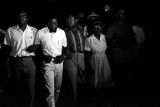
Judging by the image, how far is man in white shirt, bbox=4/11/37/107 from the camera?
812 centimetres

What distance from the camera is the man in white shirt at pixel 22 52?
812cm

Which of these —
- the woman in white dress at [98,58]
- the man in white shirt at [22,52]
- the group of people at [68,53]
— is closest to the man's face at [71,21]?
the group of people at [68,53]

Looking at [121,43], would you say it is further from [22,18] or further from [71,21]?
[22,18]

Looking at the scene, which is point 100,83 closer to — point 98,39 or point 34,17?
point 98,39

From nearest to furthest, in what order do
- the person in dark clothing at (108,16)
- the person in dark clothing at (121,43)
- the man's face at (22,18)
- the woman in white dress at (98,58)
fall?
the man's face at (22,18), the woman in white dress at (98,58), the person in dark clothing at (121,43), the person in dark clothing at (108,16)

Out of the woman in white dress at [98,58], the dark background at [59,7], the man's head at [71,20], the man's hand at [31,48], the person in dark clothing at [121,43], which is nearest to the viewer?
the man's hand at [31,48]

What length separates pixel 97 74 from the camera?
31.0 feet

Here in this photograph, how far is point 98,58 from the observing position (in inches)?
365

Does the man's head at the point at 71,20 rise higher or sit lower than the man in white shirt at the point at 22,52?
higher

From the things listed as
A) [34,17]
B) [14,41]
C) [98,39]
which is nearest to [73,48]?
[98,39]

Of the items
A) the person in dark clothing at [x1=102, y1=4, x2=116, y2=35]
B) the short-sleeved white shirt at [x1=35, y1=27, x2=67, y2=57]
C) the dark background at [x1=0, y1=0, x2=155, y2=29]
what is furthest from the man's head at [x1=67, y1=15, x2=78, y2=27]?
the dark background at [x1=0, y1=0, x2=155, y2=29]

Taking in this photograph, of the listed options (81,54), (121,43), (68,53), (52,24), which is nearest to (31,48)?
(52,24)

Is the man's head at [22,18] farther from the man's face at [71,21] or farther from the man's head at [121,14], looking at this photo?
the man's head at [121,14]

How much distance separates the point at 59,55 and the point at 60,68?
0.92ft
